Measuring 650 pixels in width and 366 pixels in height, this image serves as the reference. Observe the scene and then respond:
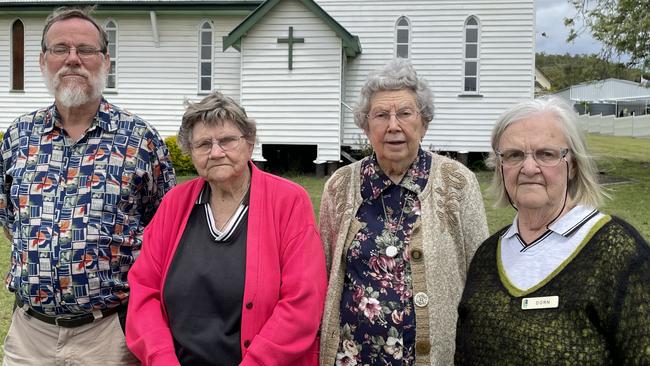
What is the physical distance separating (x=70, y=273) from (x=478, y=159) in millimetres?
15979

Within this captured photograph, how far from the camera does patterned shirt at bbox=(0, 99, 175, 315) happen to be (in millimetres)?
3062

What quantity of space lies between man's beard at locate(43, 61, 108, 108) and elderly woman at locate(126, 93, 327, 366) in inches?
27.8

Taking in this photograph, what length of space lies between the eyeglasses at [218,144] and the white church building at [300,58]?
13189 millimetres

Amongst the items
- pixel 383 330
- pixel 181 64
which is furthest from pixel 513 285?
pixel 181 64

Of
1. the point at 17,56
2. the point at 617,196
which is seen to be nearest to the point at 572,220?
the point at 617,196

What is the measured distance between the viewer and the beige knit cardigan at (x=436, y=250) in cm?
283

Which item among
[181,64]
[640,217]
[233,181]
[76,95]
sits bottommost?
[640,217]

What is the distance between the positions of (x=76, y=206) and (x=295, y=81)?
44.3 ft

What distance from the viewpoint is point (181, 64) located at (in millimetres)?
18562

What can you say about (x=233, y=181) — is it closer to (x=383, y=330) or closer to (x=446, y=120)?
(x=383, y=330)

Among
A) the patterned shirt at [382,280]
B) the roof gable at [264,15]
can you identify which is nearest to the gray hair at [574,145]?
the patterned shirt at [382,280]

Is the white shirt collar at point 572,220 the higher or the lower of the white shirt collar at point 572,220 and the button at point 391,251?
the higher

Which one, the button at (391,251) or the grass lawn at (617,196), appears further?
the grass lawn at (617,196)

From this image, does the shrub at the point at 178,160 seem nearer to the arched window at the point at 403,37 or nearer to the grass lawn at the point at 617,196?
the grass lawn at the point at 617,196
